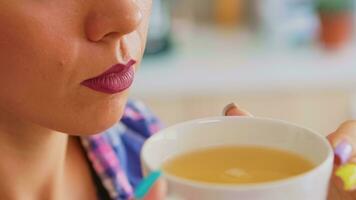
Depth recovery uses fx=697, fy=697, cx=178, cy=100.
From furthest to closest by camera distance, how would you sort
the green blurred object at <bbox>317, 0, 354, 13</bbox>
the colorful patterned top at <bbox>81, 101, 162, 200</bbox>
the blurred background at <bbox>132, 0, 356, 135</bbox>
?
1. the green blurred object at <bbox>317, 0, 354, 13</bbox>
2. the blurred background at <bbox>132, 0, 356, 135</bbox>
3. the colorful patterned top at <bbox>81, 101, 162, 200</bbox>

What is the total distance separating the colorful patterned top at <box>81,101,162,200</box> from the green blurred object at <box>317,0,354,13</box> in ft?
2.54

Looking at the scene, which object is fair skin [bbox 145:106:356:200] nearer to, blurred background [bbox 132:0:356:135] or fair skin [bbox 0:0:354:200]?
fair skin [bbox 0:0:354:200]

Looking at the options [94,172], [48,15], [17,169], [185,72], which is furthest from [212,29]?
[48,15]

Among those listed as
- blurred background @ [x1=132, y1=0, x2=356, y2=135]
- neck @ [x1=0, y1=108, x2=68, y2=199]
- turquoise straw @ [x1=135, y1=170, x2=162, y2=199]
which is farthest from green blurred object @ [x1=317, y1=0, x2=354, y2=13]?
turquoise straw @ [x1=135, y1=170, x2=162, y2=199]

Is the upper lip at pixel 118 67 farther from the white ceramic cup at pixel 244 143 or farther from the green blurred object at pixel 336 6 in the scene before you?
the green blurred object at pixel 336 6

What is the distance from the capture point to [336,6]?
61.9 inches

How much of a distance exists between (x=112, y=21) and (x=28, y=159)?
0.22 meters

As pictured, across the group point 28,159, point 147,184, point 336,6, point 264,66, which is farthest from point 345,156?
point 336,6

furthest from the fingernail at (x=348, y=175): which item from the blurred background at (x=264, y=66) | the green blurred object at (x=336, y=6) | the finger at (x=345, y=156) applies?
the green blurred object at (x=336, y=6)

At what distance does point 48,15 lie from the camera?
555mm

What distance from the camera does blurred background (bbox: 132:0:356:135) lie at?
1.43 m

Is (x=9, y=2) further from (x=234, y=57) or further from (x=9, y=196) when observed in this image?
(x=234, y=57)

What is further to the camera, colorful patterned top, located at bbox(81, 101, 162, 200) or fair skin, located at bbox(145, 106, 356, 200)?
colorful patterned top, located at bbox(81, 101, 162, 200)

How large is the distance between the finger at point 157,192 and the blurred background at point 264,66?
104cm
